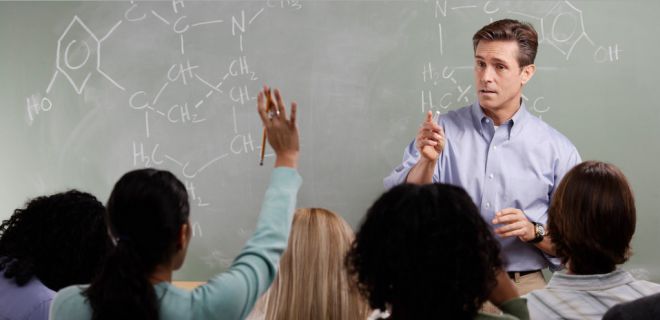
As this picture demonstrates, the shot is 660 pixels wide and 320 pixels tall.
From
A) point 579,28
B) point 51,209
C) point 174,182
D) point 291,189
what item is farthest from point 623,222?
point 579,28

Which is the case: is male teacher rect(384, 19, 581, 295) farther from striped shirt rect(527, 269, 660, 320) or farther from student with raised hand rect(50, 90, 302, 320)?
student with raised hand rect(50, 90, 302, 320)

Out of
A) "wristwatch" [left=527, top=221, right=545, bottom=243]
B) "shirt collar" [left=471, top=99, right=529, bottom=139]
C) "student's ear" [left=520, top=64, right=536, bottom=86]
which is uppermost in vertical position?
"student's ear" [left=520, top=64, right=536, bottom=86]

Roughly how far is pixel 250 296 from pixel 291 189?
9.0 inches

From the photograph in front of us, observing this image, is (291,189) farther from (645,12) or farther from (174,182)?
(645,12)

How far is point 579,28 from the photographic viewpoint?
3.49m

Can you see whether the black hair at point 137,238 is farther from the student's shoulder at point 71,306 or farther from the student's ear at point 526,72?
the student's ear at point 526,72

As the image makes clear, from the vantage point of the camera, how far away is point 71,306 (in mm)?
1567

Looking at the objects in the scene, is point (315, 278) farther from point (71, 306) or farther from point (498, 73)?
point (498, 73)

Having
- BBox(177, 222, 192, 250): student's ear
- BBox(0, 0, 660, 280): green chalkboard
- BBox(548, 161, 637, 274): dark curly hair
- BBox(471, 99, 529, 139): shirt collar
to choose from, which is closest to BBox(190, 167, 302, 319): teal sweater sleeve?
BBox(177, 222, 192, 250): student's ear

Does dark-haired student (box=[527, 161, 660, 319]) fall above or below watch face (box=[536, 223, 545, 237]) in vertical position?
above

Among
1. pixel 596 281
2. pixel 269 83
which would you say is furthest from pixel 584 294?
pixel 269 83

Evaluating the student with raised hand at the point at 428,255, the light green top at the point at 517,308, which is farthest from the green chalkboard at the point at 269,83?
the student with raised hand at the point at 428,255

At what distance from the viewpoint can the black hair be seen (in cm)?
152

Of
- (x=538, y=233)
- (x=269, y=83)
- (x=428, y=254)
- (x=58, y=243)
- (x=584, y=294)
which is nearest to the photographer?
(x=428, y=254)
